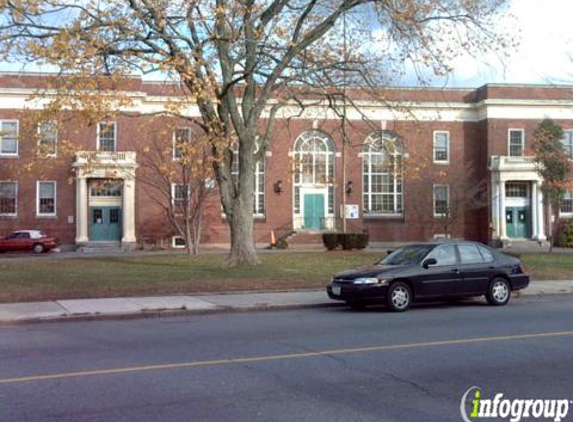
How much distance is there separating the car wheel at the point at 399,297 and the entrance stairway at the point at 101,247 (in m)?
30.5

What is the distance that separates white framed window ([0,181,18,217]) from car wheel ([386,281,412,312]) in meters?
35.4

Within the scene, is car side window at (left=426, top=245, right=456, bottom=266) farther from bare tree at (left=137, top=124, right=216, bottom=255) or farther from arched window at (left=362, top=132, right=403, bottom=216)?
arched window at (left=362, top=132, right=403, bottom=216)

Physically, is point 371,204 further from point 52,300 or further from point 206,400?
point 206,400

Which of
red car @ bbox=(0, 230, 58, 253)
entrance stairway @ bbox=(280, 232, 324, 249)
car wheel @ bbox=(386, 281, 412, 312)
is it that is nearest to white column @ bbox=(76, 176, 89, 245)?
red car @ bbox=(0, 230, 58, 253)

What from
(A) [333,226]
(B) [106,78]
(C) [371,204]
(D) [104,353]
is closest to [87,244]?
(A) [333,226]

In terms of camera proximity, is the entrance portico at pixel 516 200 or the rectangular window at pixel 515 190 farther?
the rectangular window at pixel 515 190

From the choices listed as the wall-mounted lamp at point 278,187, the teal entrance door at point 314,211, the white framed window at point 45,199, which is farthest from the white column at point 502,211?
the white framed window at point 45,199

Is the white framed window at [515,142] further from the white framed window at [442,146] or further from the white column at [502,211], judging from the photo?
the white framed window at [442,146]

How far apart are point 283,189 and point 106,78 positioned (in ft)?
95.7

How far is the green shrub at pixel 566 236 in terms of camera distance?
46.1 meters

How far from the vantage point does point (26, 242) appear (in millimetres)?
40594

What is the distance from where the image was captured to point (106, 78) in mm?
18156

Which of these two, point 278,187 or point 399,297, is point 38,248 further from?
point 399,297

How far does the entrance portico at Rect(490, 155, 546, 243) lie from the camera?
46.8 m
